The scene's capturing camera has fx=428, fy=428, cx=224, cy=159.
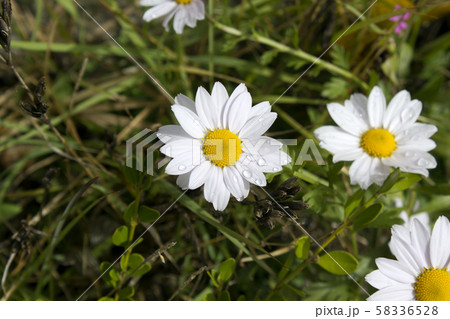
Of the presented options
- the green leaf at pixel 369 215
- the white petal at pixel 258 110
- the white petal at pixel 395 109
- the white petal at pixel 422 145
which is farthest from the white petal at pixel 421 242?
the white petal at pixel 258 110

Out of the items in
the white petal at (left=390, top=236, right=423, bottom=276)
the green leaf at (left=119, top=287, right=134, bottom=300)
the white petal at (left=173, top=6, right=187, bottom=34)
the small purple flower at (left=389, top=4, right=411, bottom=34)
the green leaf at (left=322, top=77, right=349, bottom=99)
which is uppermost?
the small purple flower at (left=389, top=4, right=411, bottom=34)

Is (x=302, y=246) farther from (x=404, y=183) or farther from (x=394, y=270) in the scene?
(x=404, y=183)

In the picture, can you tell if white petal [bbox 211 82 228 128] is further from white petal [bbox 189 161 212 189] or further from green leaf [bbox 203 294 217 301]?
green leaf [bbox 203 294 217 301]

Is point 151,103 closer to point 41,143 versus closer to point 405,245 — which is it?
point 41,143

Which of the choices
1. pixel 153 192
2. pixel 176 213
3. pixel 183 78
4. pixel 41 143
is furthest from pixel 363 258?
pixel 41 143

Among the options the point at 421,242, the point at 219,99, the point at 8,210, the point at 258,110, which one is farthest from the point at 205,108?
the point at 8,210

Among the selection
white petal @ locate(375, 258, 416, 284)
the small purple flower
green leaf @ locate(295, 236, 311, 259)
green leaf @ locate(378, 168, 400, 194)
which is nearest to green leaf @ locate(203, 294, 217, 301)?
green leaf @ locate(295, 236, 311, 259)

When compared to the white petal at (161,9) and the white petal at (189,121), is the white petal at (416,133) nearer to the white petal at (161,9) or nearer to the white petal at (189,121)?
the white petal at (189,121)
